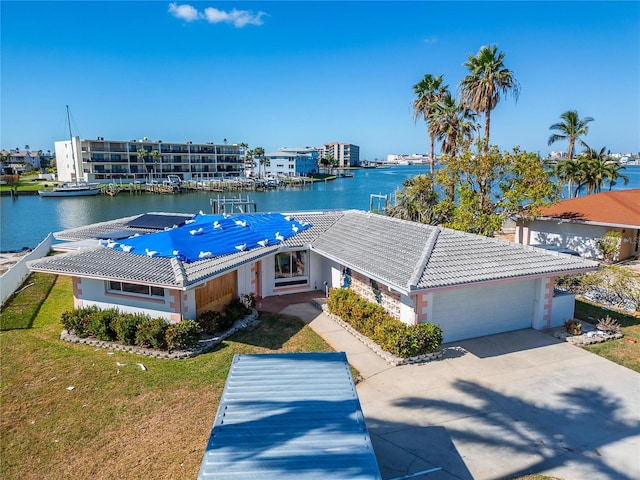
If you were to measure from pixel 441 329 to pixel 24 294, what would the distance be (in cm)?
1792

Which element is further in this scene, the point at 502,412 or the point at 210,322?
the point at 210,322

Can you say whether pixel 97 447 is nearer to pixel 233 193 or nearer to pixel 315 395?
pixel 315 395

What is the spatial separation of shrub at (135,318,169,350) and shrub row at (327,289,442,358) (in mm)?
6294

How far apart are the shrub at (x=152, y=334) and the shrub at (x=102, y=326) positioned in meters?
1.18

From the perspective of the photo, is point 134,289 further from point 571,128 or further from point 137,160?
point 137,160

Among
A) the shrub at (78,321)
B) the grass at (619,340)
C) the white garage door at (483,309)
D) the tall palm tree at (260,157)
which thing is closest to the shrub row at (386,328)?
the white garage door at (483,309)

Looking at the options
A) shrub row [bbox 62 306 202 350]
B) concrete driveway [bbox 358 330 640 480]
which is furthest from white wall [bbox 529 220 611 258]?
shrub row [bbox 62 306 202 350]

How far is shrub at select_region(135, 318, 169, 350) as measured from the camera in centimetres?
1332

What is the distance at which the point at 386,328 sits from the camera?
44.2 ft

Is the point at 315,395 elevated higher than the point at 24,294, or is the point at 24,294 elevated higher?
the point at 315,395

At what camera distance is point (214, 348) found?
13672 mm

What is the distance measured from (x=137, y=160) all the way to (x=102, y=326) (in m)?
104

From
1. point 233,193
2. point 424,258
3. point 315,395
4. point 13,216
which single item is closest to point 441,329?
point 424,258

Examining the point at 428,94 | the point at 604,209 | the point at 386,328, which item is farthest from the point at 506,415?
the point at 428,94
